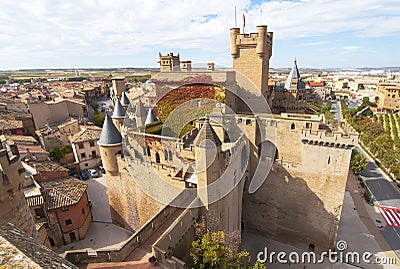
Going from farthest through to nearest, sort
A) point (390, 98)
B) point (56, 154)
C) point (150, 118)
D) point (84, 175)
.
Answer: point (390, 98) < point (56, 154) < point (84, 175) < point (150, 118)

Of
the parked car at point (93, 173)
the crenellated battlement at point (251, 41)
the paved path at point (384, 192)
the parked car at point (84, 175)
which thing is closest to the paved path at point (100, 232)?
the parked car at point (93, 173)

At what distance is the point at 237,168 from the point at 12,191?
442 inches

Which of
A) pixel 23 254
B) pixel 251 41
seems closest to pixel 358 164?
pixel 251 41

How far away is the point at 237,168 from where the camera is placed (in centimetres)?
1430

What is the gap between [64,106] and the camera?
3900cm

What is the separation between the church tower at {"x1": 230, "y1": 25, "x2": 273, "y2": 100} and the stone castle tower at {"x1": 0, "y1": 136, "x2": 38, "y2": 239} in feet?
61.4

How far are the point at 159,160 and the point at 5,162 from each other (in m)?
12.7

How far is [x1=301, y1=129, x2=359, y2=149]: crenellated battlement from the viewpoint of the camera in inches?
588

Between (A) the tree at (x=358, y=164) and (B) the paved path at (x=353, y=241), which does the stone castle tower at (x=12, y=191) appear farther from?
(A) the tree at (x=358, y=164)

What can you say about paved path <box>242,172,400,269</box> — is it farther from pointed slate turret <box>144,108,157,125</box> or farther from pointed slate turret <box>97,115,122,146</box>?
pointed slate turret <box>144,108,157,125</box>

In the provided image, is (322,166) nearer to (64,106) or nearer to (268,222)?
(268,222)

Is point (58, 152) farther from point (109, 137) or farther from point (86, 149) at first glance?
point (109, 137)

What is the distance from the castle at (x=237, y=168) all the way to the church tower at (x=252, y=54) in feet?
0.30

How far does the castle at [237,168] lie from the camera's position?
39.5ft
